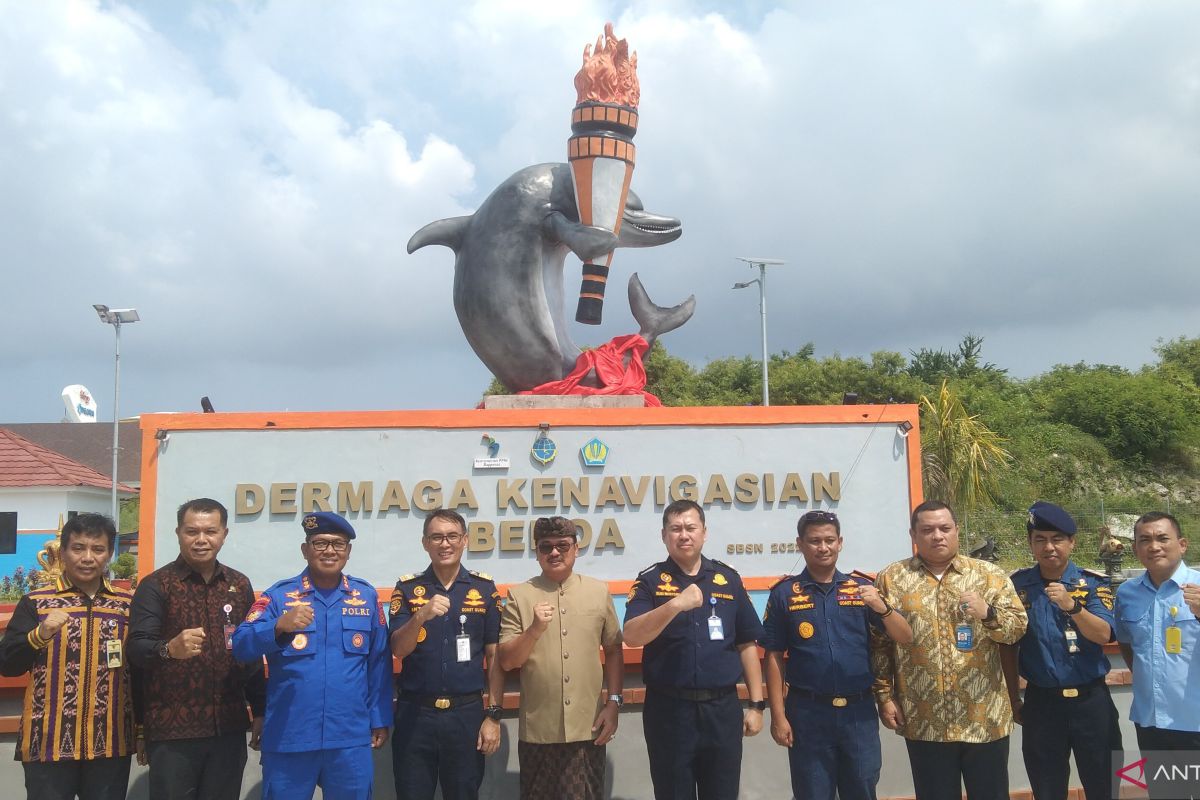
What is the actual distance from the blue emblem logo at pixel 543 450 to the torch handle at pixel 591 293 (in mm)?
1489

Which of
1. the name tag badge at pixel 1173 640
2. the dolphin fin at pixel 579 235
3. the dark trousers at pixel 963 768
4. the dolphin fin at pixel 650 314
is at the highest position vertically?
the dolphin fin at pixel 579 235

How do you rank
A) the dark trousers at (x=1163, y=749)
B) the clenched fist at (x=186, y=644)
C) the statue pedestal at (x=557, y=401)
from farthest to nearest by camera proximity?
the statue pedestal at (x=557, y=401)
the dark trousers at (x=1163, y=749)
the clenched fist at (x=186, y=644)

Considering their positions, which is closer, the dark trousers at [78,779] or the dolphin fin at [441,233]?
the dark trousers at [78,779]

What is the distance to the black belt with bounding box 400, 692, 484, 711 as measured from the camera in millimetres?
3398

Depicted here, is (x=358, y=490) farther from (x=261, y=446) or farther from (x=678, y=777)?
(x=678, y=777)

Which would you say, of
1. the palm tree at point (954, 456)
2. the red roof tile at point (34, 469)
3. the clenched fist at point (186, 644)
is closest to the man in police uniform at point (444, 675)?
the clenched fist at point (186, 644)

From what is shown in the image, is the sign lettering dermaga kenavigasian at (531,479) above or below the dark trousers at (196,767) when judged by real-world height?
above

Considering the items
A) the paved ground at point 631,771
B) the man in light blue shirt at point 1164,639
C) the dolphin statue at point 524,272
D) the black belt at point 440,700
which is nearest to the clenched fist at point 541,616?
the black belt at point 440,700

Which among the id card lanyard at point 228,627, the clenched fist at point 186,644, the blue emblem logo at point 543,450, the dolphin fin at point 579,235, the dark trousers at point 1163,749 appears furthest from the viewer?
the dolphin fin at point 579,235

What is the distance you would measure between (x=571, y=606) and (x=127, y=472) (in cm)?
3454

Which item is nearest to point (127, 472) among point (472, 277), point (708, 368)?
point (708, 368)

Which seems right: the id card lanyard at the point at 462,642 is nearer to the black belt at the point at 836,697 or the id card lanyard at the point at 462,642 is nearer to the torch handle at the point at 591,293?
the black belt at the point at 836,697

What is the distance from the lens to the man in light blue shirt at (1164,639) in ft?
11.3

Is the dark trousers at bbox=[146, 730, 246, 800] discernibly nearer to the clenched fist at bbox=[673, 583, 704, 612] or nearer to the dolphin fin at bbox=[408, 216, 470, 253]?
the clenched fist at bbox=[673, 583, 704, 612]
